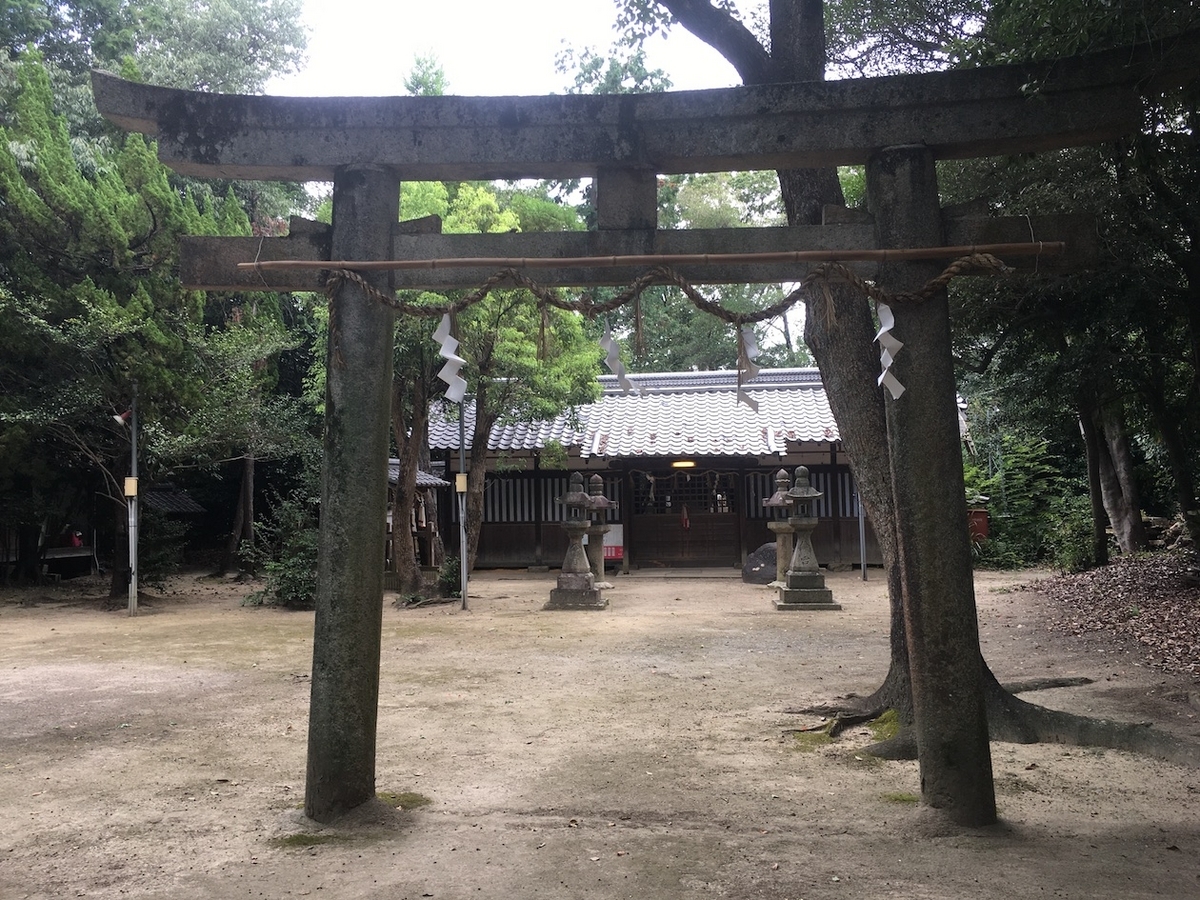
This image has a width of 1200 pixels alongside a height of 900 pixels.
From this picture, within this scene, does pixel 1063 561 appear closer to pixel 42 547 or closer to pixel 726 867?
pixel 726 867

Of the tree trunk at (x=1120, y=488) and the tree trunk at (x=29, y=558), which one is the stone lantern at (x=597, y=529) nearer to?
the tree trunk at (x=1120, y=488)

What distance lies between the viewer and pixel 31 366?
15.1 meters

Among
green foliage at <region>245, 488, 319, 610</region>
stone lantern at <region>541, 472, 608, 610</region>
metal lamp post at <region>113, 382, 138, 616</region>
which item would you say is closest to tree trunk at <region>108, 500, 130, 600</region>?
metal lamp post at <region>113, 382, 138, 616</region>

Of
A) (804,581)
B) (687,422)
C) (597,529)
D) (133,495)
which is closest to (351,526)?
(804,581)

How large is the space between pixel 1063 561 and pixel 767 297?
15120 mm

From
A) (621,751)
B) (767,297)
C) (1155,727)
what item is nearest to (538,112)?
(621,751)

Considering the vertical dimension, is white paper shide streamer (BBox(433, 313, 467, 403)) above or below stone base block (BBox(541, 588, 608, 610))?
above

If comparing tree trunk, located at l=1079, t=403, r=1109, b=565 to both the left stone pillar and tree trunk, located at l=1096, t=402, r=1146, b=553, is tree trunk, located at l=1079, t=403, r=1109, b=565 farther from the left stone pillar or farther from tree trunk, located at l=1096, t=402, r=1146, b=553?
the left stone pillar

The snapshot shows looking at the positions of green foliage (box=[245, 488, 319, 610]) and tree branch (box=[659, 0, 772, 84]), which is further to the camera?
green foliage (box=[245, 488, 319, 610])

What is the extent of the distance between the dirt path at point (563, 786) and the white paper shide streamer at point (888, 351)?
209 cm

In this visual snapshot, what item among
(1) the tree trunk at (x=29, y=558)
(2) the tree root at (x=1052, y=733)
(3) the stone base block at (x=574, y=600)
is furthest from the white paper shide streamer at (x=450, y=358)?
(1) the tree trunk at (x=29, y=558)

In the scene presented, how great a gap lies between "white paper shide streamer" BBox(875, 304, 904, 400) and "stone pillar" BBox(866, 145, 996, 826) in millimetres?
115

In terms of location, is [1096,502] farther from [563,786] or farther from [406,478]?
[563,786]

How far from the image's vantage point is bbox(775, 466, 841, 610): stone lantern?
14.4 metres
